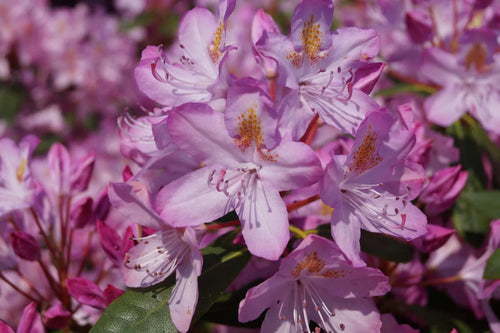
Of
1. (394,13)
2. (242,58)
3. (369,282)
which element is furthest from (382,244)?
(242,58)

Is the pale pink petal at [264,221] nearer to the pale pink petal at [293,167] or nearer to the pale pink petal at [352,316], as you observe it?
the pale pink petal at [293,167]

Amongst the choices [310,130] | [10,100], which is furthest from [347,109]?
[10,100]

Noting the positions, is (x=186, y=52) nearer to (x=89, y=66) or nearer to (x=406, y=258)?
(x=406, y=258)

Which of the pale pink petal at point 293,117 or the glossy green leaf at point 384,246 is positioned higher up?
the pale pink petal at point 293,117

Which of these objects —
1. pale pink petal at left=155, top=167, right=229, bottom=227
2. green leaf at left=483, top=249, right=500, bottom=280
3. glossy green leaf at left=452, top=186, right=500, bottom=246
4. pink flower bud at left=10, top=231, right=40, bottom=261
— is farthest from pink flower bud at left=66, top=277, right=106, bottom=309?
glossy green leaf at left=452, top=186, right=500, bottom=246

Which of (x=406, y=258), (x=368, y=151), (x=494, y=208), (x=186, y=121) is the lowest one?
(x=494, y=208)

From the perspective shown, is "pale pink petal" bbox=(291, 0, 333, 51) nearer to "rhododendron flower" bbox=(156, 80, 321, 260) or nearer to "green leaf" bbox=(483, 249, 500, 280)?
"rhododendron flower" bbox=(156, 80, 321, 260)

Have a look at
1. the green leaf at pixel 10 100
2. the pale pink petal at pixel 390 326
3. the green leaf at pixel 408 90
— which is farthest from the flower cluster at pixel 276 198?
the green leaf at pixel 10 100
